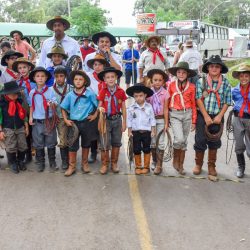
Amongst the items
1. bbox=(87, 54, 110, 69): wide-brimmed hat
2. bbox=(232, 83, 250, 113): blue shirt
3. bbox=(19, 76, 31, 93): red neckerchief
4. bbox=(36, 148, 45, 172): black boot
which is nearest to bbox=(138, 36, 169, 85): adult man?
bbox=(87, 54, 110, 69): wide-brimmed hat

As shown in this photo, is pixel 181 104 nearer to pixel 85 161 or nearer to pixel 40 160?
pixel 85 161

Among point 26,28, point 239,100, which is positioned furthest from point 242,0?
point 239,100

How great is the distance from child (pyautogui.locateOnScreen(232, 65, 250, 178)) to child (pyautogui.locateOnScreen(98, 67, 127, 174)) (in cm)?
165

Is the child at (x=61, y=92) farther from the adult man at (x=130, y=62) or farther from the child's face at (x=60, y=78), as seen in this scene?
the adult man at (x=130, y=62)

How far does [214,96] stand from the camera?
16.4 ft

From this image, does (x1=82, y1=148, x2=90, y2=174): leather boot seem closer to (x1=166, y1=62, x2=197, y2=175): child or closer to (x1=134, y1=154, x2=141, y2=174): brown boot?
A: (x1=134, y1=154, x2=141, y2=174): brown boot

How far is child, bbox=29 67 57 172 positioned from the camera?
5.28 m

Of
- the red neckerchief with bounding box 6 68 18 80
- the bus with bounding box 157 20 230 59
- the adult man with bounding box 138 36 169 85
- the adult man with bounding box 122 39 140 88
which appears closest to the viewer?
the red neckerchief with bounding box 6 68 18 80

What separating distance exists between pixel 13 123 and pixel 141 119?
1897 millimetres

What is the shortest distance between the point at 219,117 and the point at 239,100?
449 mm

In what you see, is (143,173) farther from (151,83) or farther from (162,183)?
(151,83)

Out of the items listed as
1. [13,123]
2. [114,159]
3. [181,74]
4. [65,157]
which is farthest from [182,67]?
[13,123]

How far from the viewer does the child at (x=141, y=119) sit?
16.7ft

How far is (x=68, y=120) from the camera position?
5.22 m
